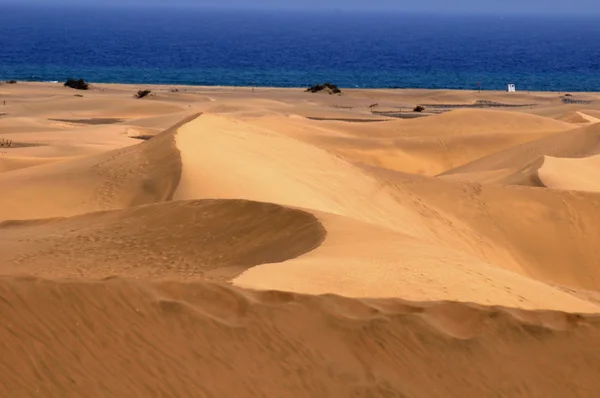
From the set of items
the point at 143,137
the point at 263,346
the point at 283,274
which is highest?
the point at 263,346

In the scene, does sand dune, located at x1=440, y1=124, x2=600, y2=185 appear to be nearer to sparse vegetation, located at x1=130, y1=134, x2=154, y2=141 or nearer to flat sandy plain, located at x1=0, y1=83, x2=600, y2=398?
flat sandy plain, located at x1=0, y1=83, x2=600, y2=398

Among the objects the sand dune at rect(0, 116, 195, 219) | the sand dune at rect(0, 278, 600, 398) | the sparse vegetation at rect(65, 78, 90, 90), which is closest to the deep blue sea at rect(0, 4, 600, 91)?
the sparse vegetation at rect(65, 78, 90, 90)

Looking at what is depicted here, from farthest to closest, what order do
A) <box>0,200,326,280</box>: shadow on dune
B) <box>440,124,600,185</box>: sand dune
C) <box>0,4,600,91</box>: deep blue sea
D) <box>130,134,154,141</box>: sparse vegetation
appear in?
<box>0,4,600,91</box>: deep blue sea
<box>130,134,154,141</box>: sparse vegetation
<box>440,124,600,185</box>: sand dune
<box>0,200,326,280</box>: shadow on dune

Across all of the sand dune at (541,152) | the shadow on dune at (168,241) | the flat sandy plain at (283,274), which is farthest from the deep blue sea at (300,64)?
the shadow on dune at (168,241)

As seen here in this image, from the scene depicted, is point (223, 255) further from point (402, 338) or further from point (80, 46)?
point (80, 46)

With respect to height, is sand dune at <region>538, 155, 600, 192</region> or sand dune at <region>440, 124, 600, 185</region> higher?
sand dune at <region>538, 155, 600, 192</region>

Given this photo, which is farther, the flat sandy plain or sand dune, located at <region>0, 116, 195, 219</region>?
sand dune, located at <region>0, 116, 195, 219</region>

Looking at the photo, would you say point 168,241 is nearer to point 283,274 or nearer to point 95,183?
point 283,274

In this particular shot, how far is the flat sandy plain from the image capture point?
6.22m

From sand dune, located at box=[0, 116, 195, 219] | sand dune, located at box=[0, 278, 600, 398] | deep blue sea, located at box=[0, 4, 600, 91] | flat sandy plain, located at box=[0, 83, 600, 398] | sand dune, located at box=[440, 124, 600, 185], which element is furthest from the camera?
deep blue sea, located at box=[0, 4, 600, 91]

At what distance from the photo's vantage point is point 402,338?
6625 millimetres

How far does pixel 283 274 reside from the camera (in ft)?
27.6

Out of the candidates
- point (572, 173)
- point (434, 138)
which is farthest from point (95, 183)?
point (434, 138)

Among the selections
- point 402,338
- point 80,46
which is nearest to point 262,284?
point 402,338
